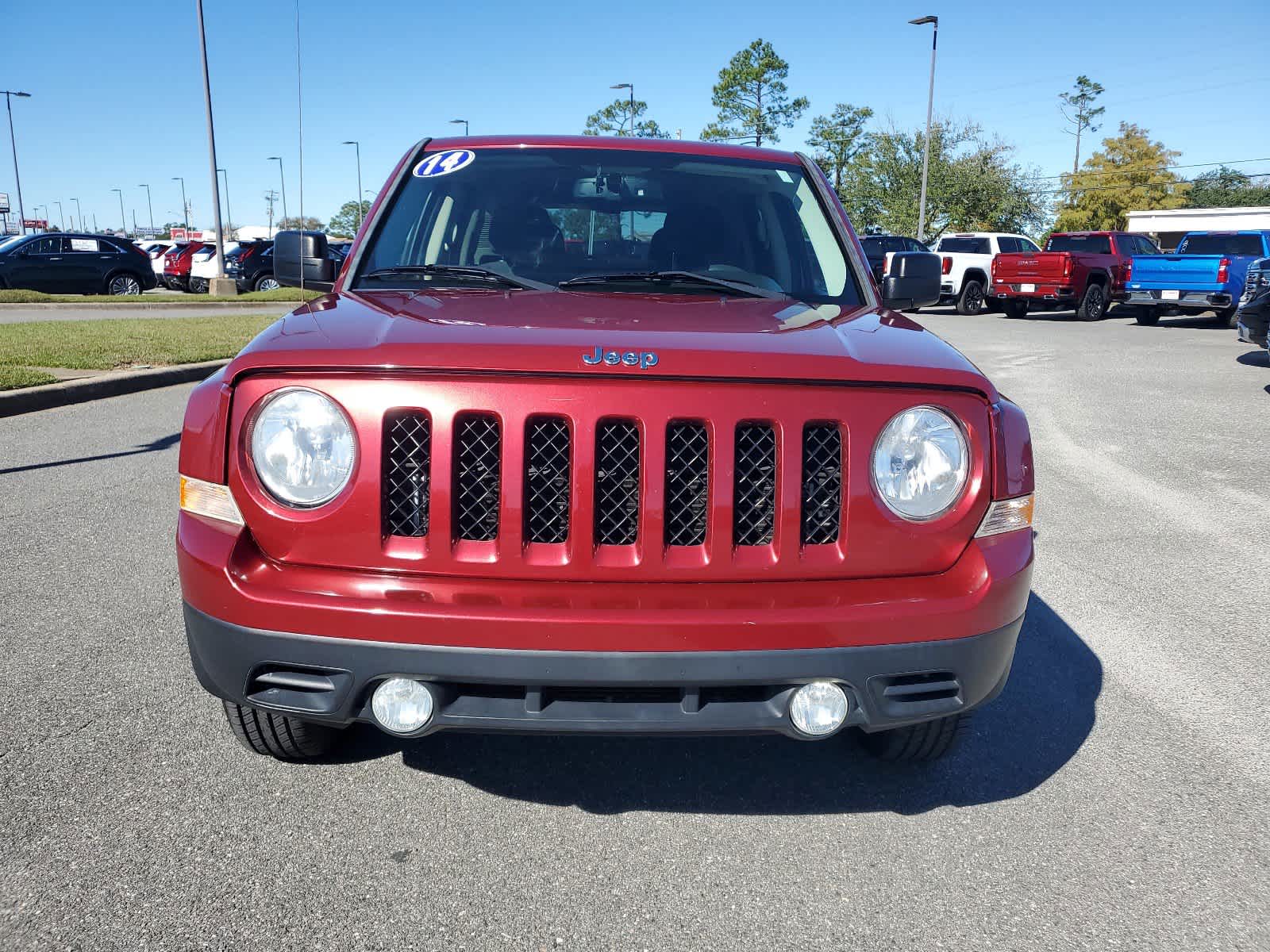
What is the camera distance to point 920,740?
2740 mm

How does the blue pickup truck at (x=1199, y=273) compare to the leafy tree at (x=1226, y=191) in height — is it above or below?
below

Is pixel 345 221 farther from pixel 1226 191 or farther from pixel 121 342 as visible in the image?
pixel 121 342

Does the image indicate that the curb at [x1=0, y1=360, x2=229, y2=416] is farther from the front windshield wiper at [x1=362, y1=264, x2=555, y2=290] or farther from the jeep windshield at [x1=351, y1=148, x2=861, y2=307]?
the front windshield wiper at [x1=362, y1=264, x2=555, y2=290]

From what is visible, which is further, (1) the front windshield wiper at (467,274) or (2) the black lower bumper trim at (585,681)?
(1) the front windshield wiper at (467,274)

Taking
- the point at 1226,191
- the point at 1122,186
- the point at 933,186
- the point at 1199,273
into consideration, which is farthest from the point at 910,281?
the point at 1226,191

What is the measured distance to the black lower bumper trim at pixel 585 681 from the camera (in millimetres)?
2111

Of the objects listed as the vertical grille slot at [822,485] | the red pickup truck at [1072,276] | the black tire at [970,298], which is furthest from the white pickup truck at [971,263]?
the vertical grille slot at [822,485]

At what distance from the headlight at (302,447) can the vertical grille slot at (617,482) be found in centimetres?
51

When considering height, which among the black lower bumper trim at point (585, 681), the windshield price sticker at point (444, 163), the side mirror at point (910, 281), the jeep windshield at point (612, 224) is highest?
the windshield price sticker at point (444, 163)

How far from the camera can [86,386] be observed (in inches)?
367

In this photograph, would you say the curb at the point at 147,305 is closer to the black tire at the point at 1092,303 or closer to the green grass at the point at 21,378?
the green grass at the point at 21,378

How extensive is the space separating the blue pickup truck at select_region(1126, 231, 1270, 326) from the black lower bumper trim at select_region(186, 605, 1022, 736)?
20.1 meters

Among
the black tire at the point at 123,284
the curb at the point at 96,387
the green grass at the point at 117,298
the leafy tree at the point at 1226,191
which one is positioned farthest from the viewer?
the leafy tree at the point at 1226,191

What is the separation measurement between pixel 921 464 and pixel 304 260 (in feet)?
8.15
